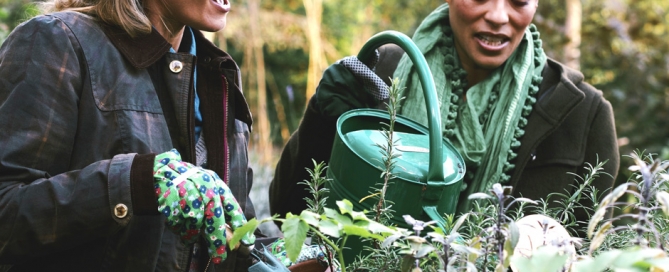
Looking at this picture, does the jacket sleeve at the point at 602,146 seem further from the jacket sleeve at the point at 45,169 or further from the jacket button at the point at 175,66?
the jacket sleeve at the point at 45,169

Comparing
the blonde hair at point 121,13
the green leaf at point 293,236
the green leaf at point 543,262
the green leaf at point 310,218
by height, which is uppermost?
the blonde hair at point 121,13

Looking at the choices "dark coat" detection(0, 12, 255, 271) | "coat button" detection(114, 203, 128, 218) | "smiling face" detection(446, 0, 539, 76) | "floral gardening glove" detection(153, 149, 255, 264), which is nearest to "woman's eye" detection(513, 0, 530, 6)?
"smiling face" detection(446, 0, 539, 76)

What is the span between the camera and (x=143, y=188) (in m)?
1.46

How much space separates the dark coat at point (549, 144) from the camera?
264 cm

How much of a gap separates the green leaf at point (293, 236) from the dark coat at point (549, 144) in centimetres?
150

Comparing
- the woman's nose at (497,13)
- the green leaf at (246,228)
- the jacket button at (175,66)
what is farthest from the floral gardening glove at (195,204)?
the woman's nose at (497,13)

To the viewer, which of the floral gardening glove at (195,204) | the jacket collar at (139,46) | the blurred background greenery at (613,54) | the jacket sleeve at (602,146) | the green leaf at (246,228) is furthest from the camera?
the blurred background greenery at (613,54)

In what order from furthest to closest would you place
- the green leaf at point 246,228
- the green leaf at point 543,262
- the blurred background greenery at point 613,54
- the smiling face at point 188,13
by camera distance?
the blurred background greenery at point 613,54, the smiling face at point 188,13, the green leaf at point 246,228, the green leaf at point 543,262

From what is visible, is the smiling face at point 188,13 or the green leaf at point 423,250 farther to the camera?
the smiling face at point 188,13

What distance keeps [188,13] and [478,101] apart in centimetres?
118

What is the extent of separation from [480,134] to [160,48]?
1210 millimetres

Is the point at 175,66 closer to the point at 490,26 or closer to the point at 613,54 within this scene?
the point at 490,26

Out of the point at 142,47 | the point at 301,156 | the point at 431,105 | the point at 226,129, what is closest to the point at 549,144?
the point at 301,156

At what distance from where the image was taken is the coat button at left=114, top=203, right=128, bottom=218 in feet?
4.87
